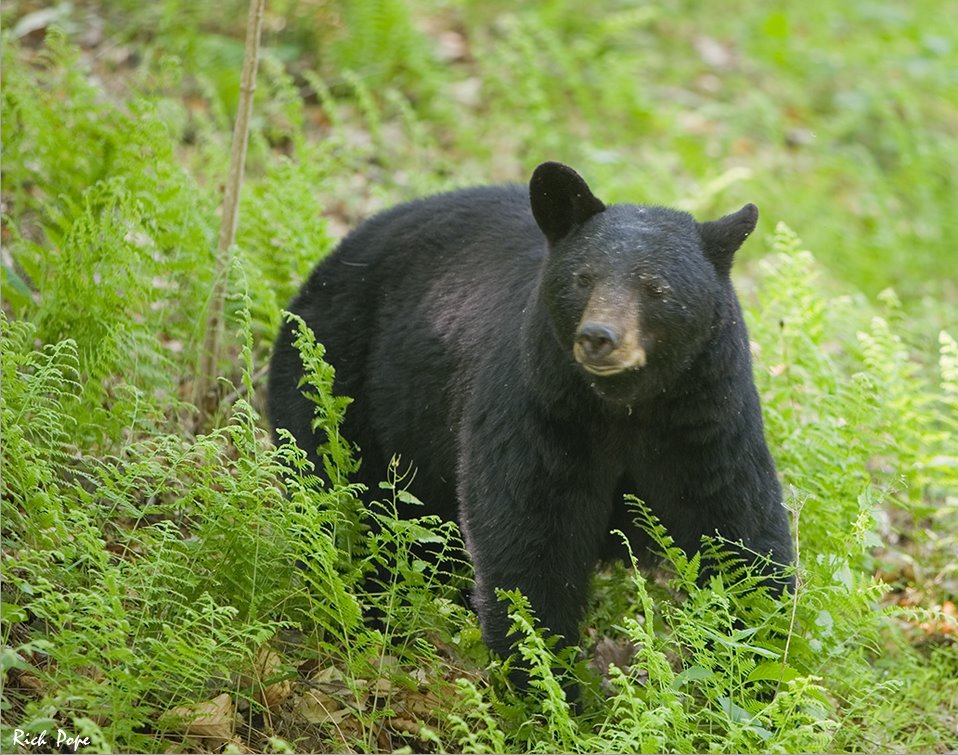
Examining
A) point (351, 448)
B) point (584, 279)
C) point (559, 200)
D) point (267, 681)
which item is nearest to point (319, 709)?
point (267, 681)

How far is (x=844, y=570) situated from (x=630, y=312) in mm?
1425

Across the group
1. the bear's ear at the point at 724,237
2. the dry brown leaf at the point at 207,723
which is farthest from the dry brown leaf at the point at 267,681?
the bear's ear at the point at 724,237

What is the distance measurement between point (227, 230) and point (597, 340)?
267cm

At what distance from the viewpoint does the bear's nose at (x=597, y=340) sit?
4.20m

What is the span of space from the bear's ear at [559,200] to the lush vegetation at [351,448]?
1.12 m

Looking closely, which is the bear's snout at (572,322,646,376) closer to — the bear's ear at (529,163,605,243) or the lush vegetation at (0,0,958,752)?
the bear's ear at (529,163,605,243)

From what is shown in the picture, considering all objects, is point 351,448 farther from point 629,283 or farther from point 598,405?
point 629,283

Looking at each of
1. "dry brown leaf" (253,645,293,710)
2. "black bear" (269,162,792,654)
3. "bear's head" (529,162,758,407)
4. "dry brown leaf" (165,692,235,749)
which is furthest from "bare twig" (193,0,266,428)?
"dry brown leaf" (165,692,235,749)

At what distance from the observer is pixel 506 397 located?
4.82m

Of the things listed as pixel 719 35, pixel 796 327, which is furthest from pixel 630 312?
pixel 719 35

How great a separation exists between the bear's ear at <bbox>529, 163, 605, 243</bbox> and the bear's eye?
11.4 inches

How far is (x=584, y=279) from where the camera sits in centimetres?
449

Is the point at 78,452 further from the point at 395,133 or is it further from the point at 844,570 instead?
the point at 395,133

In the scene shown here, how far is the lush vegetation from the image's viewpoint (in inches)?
171
